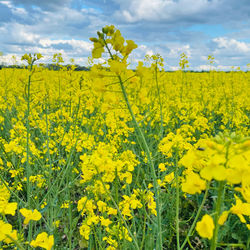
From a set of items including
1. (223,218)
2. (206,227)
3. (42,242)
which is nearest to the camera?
(206,227)

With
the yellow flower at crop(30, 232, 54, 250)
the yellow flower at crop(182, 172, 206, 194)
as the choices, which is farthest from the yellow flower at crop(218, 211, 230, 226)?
the yellow flower at crop(30, 232, 54, 250)

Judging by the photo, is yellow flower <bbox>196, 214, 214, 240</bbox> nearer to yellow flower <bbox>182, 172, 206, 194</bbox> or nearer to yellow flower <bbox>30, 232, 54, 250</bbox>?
yellow flower <bbox>182, 172, 206, 194</bbox>

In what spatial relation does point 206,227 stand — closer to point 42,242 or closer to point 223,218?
point 223,218

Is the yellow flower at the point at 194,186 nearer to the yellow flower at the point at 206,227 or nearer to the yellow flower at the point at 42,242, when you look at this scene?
the yellow flower at the point at 206,227

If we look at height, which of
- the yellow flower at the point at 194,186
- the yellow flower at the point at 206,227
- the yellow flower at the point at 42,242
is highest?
the yellow flower at the point at 194,186

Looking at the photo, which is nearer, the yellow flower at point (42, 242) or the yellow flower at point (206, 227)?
the yellow flower at point (206, 227)

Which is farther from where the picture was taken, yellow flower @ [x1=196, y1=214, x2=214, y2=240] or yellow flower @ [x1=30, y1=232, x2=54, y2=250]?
yellow flower @ [x1=30, y1=232, x2=54, y2=250]

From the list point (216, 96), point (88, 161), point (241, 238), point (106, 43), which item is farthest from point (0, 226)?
point (216, 96)

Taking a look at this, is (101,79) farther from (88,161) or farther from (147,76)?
(88,161)

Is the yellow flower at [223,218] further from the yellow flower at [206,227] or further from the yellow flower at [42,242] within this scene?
the yellow flower at [42,242]

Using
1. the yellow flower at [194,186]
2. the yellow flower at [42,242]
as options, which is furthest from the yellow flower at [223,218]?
the yellow flower at [42,242]

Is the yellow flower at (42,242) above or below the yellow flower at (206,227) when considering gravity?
below

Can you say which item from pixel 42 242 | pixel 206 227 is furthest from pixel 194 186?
pixel 42 242

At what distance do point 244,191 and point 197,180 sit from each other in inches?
6.8
